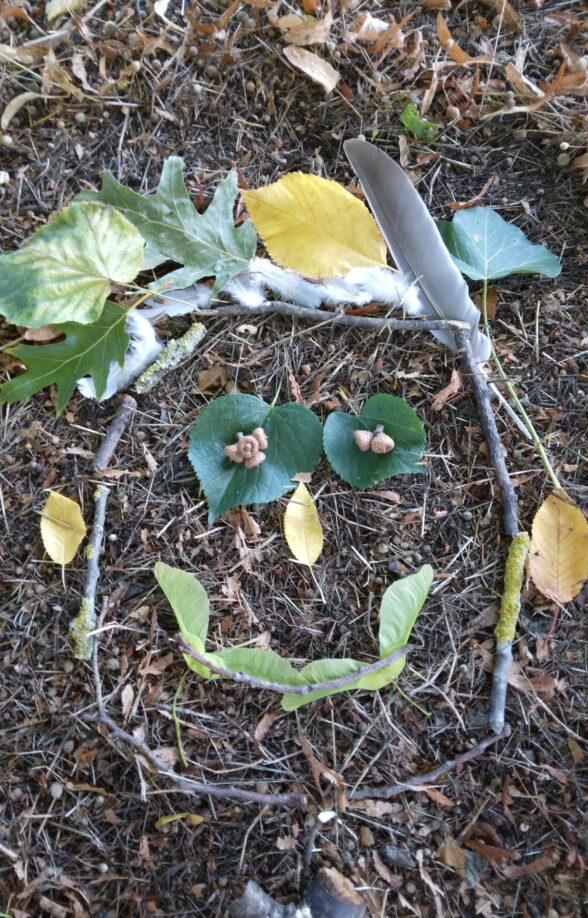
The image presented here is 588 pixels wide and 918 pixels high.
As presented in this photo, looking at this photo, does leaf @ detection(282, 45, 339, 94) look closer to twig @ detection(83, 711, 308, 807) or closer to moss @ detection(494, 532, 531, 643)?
moss @ detection(494, 532, 531, 643)

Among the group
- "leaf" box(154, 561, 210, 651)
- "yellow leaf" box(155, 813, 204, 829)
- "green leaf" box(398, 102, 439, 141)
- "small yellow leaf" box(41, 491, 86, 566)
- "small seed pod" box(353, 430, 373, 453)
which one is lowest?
"yellow leaf" box(155, 813, 204, 829)

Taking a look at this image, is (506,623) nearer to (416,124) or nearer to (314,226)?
(314,226)

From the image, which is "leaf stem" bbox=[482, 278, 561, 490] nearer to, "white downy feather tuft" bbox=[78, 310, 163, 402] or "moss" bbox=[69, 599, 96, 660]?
"white downy feather tuft" bbox=[78, 310, 163, 402]

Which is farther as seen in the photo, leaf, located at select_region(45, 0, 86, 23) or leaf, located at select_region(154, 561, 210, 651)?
leaf, located at select_region(45, 0, 86, 23)

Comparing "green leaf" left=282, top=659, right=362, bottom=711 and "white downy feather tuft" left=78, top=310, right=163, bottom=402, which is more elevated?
"white downy feather tuft" left=78, top=310, right=163, bottom=402

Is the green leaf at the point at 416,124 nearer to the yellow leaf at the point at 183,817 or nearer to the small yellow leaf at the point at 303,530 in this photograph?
the small yellow leaf at the point at 303,530

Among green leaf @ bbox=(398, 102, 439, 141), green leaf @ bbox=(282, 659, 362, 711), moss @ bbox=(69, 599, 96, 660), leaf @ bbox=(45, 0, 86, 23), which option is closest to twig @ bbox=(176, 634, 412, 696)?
green leaf @ bbox=(282, 659, 362, 711)

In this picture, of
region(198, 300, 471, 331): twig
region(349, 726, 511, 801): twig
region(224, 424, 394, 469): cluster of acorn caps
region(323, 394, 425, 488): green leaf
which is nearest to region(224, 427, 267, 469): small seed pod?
region(224, 424, 394, 469): cluster of acorn caps

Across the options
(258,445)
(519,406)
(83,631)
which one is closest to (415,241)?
(519,406)
